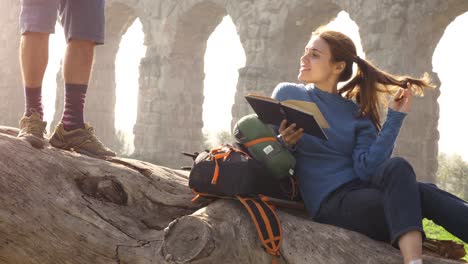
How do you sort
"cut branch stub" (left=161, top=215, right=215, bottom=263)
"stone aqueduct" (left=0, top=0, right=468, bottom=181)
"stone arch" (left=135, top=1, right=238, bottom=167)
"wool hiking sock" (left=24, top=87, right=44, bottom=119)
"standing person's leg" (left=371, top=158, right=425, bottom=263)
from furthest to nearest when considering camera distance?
"stone arch" (left=135, top=1, right=238, bottom=167) < "stone aqueduct" (left=0, top=0, right=468, bottom=181) < "wool hiking sock" (left=24, top=87, right=44, bottom=119) < "standing person's leg" (left=371, top=158, right=425, bottom=263) < "cut branch stub" (left=161, top=215, right=215, bottom=263)

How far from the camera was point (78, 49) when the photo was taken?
306 cm

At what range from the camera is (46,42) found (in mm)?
2979

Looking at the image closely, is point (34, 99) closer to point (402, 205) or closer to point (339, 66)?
point (339, 66)

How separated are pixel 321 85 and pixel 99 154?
3.88 feet

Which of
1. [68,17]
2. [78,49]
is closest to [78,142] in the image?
[78,49]

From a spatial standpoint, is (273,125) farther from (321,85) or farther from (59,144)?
(59,144)

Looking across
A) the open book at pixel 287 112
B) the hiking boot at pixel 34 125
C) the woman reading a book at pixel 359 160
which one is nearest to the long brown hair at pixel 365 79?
the woman reading a book at pixel 359 160

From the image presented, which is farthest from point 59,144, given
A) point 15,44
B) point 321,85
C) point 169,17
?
point 15,44

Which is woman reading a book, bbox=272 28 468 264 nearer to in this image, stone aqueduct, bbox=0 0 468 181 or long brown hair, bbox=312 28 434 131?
long brown hair, bbox=312 28 434 131

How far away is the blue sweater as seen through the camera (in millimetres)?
2422

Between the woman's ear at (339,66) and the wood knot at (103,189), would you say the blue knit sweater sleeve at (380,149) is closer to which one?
the woman's ear at (339,66)

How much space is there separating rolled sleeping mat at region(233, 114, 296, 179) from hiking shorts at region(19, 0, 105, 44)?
1103 millimetres

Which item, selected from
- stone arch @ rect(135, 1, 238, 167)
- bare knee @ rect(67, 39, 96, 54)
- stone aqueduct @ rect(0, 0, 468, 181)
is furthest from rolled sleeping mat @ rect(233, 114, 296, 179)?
stone arch @ rect(135, 1, 238, 167)

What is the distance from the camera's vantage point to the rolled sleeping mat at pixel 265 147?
2379 mm
